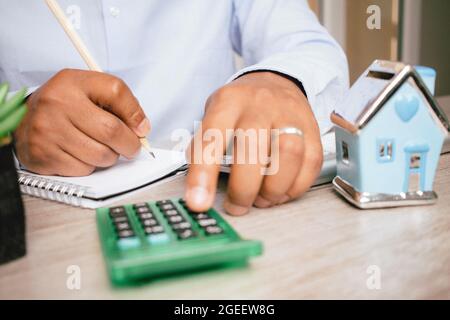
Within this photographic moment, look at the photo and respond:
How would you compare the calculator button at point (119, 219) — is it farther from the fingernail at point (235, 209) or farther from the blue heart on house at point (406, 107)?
the blue heart on house at point (406, 107)

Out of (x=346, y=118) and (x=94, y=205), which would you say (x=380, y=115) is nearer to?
(x=346, y=118)

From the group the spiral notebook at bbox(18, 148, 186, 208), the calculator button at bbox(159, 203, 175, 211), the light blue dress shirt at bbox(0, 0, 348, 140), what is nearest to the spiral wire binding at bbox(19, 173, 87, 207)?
the spiral notebook at bbox(18, 148, 186, 208)

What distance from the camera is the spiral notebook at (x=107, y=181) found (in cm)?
42

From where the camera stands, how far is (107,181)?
1.50ft

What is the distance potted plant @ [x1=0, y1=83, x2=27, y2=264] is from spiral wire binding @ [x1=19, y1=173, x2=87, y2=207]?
0.11 meters

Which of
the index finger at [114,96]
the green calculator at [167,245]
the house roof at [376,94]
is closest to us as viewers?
the green calculator at [167,245]

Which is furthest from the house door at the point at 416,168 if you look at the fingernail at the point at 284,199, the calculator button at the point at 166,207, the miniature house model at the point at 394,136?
the calculator button at the point at 166,207

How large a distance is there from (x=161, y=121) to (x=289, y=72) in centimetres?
38

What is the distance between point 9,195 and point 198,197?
13cm

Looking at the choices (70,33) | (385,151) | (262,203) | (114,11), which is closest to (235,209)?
(262,203)

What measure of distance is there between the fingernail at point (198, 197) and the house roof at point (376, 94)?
14 centimetres

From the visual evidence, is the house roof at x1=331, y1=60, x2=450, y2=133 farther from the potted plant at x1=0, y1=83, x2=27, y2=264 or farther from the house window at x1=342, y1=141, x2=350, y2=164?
the potted plant at x1=0, y1=83, x2=27, y2=264

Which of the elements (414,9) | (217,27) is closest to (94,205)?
(217,27)
